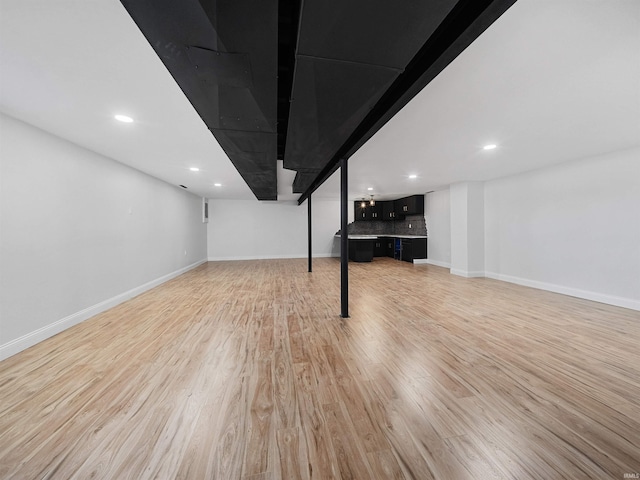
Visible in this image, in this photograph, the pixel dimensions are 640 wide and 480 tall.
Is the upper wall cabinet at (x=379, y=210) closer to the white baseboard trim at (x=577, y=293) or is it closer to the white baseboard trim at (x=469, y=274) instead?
the white baseboard trim at (x=469, y=274)

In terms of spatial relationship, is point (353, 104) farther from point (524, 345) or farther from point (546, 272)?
point (546, 272)

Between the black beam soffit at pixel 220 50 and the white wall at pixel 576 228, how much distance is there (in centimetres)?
526

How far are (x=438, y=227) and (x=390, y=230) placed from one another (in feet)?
8.48

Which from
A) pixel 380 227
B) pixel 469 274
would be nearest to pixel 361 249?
pixel 380 227

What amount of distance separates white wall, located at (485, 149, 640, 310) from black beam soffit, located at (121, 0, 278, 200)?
5259 millimetres

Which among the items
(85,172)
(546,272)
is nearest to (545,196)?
(546,272)

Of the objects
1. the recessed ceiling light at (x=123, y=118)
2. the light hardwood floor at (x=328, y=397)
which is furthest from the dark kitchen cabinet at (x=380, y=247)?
the recessed ceiling light at (x=123, y=118)

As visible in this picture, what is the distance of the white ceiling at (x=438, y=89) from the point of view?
1333mm

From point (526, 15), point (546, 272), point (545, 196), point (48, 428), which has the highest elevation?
point (526, 15)

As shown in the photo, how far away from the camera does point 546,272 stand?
4.77m

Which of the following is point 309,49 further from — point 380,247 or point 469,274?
point 380,247

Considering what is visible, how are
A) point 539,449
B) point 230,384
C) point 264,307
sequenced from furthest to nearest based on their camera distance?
point 264,307, point 230,384, point 539,449

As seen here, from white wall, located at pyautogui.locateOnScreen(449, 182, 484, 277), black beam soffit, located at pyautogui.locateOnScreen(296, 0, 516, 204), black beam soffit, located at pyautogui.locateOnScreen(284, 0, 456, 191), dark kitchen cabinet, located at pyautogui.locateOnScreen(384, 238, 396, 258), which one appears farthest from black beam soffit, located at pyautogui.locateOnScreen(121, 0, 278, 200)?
dark kitchen cabinet, located at pyautogui.locateOnScreen(384, 238, 396, 258)

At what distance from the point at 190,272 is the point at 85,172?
4.08 meters
